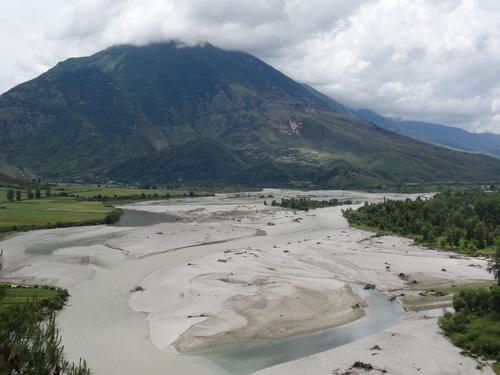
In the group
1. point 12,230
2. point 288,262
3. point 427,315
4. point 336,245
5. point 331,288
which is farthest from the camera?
point 12,230

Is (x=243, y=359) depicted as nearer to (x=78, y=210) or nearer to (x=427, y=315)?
(x=427, y=315)

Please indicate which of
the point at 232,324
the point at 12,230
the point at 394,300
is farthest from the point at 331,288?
the point at 12,230

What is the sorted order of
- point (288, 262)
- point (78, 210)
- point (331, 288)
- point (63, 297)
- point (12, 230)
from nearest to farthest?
point (63, 297) < point (331, 288) < point (288, 262) < point (12, 230) < point (78, 210)

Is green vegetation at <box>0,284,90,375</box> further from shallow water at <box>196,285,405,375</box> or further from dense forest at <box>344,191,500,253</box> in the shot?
dense forest at <box>344,191,500,253</box>

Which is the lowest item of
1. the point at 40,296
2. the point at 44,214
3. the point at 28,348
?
the point at 40,296

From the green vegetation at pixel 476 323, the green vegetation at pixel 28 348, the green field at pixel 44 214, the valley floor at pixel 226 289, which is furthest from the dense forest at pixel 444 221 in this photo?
the green vegetation at pixel 28 348

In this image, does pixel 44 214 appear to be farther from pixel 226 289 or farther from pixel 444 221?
pixel 444 221

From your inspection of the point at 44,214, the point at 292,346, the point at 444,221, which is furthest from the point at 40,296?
the point at 44,214

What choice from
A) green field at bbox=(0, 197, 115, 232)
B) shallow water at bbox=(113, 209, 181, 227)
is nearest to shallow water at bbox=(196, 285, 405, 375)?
green field at bbox=(0, 197, 115, 232)
